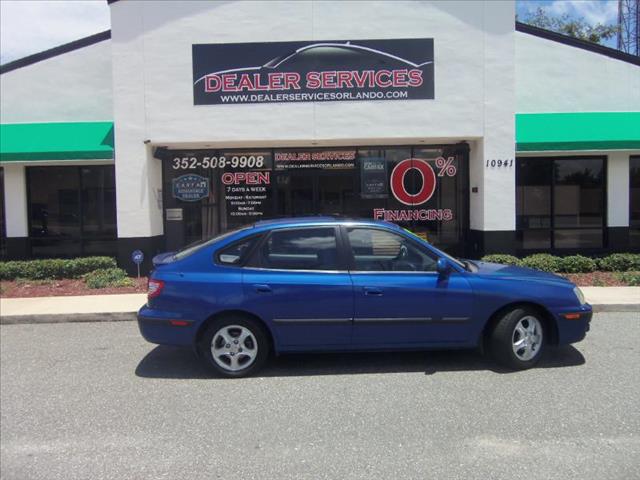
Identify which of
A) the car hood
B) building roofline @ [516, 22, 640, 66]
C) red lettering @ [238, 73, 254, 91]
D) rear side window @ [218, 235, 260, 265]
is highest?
building roofline @ [516, 22, 640, 66]

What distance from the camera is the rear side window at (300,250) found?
557 centimetres

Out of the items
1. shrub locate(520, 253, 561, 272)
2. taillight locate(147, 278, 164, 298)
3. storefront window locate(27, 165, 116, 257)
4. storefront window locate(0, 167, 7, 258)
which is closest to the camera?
taillight locate(147, 278, 164, 298)

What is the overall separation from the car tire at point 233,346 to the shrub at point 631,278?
8.20 m

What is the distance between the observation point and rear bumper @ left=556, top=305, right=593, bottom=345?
5.55 m

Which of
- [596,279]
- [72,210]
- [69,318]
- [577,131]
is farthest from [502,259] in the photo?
[72,210]

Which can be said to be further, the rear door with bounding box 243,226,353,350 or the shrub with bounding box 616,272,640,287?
the shrub with bounding box 616,272,640,287

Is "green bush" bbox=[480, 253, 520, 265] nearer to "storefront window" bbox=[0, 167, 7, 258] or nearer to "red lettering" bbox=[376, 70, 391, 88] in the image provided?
"red lettering" bbox=[376, 70, 391, 88]

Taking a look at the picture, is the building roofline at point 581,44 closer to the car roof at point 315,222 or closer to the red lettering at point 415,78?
the red lettering at point 415,78

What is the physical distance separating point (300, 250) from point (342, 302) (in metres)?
0.72

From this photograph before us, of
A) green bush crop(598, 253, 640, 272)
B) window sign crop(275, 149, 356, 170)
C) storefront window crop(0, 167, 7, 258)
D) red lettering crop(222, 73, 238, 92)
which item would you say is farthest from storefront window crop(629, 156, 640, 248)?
storefront window crop(0, 167, 7, 258)

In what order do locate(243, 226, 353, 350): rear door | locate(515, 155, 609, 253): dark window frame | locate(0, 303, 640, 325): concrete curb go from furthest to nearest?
locate(515, 155, 609, 253): dark window frame → locate(0, 303, 640, 325): concrete curb → locate(243, 226, 353, 350): rear door

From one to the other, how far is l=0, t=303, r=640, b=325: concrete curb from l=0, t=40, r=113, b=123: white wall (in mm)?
6328

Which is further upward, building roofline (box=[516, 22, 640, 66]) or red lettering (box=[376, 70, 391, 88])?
building roofline (box=[516, 22, 640, 66])

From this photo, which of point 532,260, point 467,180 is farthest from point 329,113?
point 532,260
